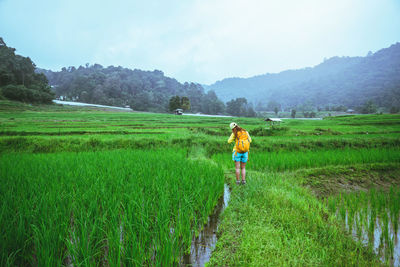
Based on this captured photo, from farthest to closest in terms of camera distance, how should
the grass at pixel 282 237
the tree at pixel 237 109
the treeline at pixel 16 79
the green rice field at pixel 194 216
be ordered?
the tree at pixel 237 109 < the treeline at pixel 16 79 < the grass at pixel 282 237 < the green rice field at pixel 194 216

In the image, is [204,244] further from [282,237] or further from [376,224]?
[376,224]

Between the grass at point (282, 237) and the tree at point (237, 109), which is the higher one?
the tree at point (237, 109)

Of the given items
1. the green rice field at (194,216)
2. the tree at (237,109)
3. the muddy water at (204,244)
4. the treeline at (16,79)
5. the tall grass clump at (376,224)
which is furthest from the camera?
the tree at (237,109)

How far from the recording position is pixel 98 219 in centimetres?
202

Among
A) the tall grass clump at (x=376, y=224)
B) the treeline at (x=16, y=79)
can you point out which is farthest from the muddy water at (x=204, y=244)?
the treeline at (x=16, y=79)

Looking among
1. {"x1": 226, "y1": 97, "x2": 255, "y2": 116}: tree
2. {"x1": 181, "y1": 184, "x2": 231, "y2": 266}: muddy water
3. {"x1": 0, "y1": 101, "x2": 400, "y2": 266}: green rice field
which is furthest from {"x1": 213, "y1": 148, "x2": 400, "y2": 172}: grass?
{"x1": 226, "y1": 97, "x2": 255, "y2": 116}: tree

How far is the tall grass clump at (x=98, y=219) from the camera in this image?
1.61 m

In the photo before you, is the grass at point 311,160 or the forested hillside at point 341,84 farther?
the forested hillside at point 341,84

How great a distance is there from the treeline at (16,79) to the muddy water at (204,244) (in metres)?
17.9

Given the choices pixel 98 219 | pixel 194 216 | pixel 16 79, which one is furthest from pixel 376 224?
pixel 16 79

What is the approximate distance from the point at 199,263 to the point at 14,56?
1257 inches

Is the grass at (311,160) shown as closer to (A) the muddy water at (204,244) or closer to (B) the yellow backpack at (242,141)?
(B) the yellow backpack at (242,141)

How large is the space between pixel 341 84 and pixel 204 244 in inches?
5335

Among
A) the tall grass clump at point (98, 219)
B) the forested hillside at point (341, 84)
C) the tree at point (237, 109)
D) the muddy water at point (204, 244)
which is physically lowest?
the muddy water at point (204, 244)
